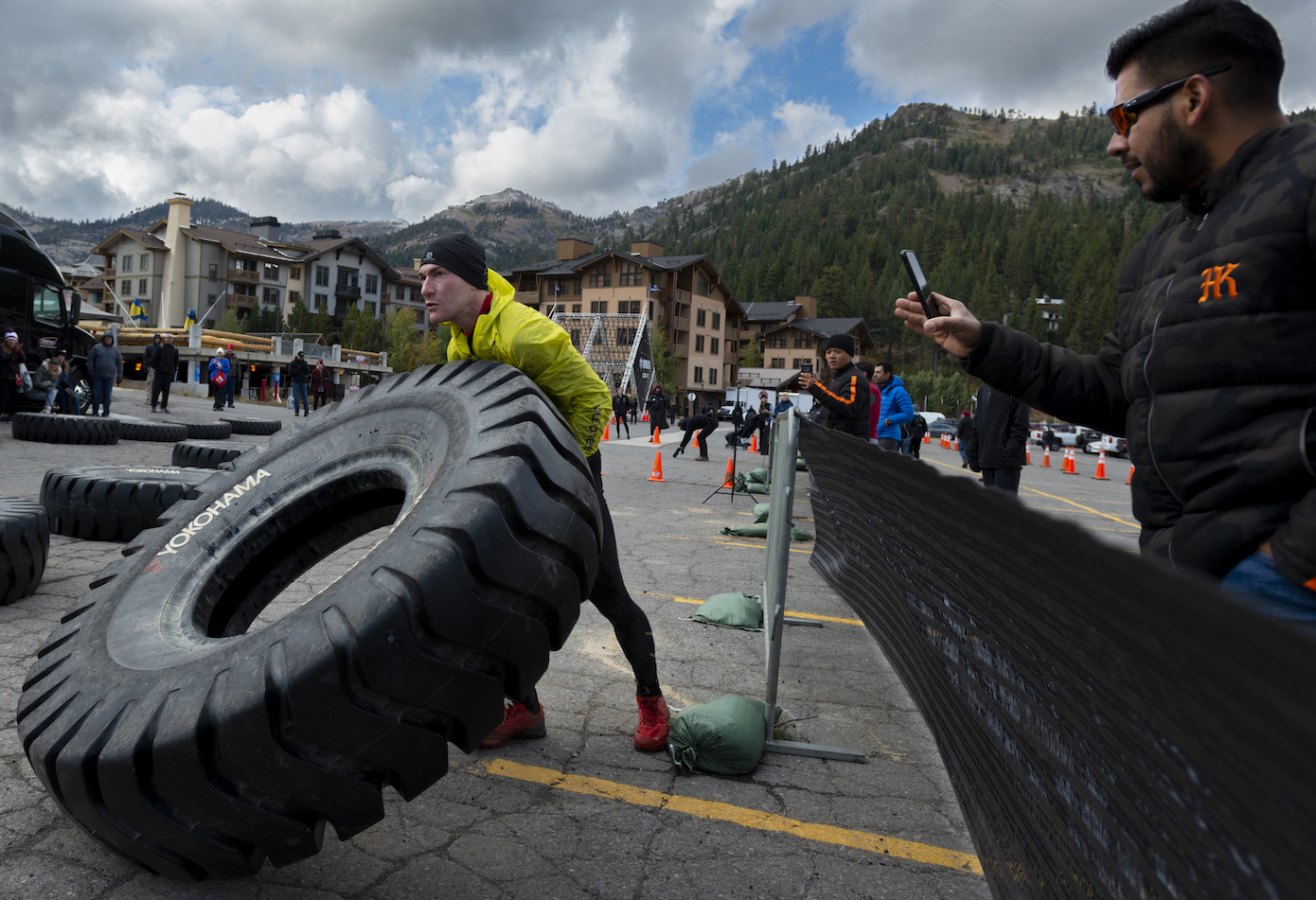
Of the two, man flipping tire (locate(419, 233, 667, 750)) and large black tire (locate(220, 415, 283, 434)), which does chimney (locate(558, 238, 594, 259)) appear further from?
man flipping tire (locate(419, 233, 667, 750))

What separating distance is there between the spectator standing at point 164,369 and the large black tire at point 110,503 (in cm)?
1615

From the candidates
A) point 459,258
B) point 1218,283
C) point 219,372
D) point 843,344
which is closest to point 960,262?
point 219,372

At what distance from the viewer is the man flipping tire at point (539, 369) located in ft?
9.63

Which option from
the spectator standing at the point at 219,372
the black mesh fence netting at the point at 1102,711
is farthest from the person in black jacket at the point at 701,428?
the black mesh fence netting at the point at 1102,711

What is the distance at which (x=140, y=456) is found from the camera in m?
11.2

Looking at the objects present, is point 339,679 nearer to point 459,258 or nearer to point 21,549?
point 459,258

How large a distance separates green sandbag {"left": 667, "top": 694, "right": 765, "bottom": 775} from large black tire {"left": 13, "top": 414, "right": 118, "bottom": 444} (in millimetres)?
12914

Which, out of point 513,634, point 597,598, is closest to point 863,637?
point 597,598

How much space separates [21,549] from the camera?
416cm

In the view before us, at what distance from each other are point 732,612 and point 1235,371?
12.5 feet

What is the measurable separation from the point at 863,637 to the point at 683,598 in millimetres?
1306

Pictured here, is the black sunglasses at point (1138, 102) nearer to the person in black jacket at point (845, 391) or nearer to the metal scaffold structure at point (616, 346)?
the person in black jacket at point (845, 391)

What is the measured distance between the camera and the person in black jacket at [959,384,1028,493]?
7332mm

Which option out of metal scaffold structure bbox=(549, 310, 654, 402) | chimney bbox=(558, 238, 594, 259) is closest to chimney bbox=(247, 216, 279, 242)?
chimney bbox=(558, 238, 594, 259)
